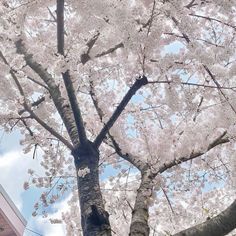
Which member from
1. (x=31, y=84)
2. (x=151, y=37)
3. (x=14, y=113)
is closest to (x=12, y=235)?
(x=31, y=84)

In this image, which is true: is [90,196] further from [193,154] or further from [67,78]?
[193,154]

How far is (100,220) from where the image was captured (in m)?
3.84

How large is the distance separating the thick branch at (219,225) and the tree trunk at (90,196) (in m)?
0.85

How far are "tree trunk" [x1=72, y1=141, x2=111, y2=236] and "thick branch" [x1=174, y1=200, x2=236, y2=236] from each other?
2.80ft

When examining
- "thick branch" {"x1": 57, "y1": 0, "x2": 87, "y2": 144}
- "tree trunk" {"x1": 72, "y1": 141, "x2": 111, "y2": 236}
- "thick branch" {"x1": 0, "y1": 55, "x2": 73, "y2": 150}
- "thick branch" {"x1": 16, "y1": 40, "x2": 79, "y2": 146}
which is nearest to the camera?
"thick branch" {"x1": 57, "y1": 0, "x2": 87, "y2": 144}

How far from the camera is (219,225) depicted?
10.6ft

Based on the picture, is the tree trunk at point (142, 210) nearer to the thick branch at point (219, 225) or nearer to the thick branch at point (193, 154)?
the thick branch at point (193, 154)

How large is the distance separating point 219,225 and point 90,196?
140 cm

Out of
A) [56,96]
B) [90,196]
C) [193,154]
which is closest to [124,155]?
[193,154]

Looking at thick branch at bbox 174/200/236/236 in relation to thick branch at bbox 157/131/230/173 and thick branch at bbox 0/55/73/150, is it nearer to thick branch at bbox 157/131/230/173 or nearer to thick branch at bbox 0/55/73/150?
thick branch at bbox 0/55/73/150

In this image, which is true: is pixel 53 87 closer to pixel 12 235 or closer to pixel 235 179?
pixel 235 179

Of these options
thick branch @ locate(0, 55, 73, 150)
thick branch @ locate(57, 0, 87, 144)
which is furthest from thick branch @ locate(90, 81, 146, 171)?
thick branch @ locate(57, 0, 87, 144)

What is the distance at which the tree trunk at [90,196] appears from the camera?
382cm

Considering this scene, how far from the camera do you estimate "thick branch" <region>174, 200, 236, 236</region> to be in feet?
10.4
